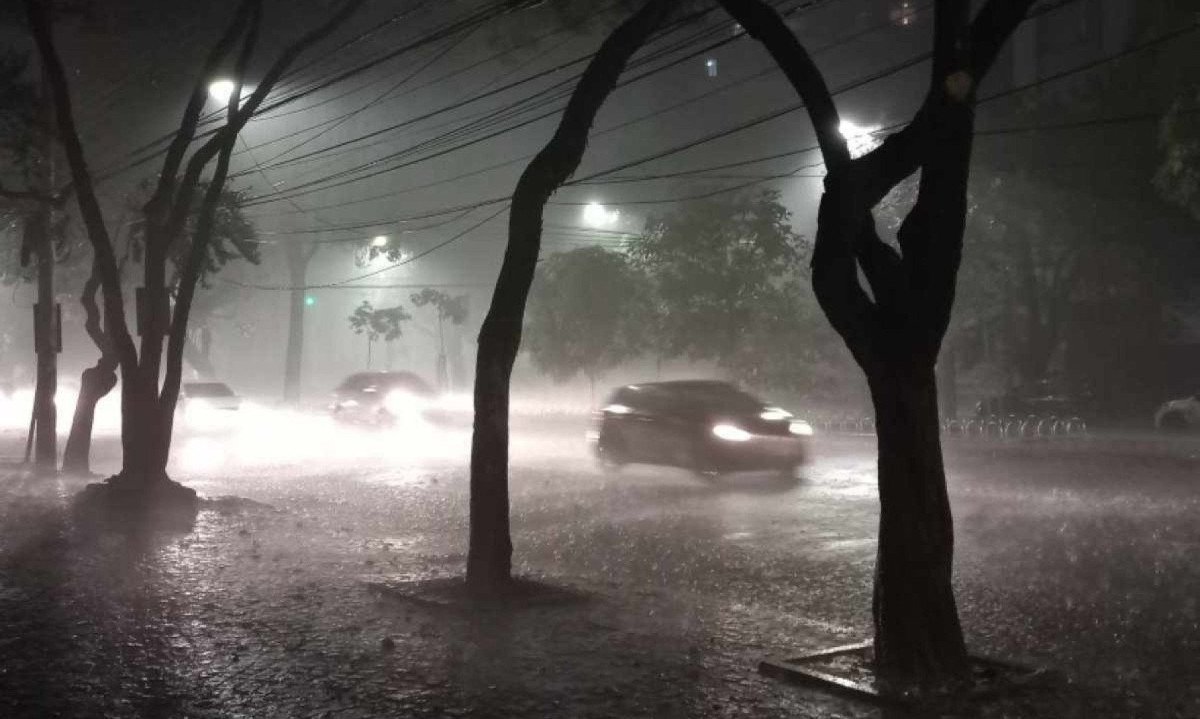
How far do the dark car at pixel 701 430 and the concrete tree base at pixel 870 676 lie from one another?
10462mm

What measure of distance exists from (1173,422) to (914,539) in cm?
2633

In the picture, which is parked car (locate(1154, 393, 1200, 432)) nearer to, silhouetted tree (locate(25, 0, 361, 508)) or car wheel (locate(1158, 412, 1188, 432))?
car wheel (locate(1158, 412, 1188, 432))

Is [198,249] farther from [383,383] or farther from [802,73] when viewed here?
[383,383]

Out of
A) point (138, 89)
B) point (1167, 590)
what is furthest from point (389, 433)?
point (1167, 590)

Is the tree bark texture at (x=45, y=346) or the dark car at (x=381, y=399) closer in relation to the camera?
the tree bark texture at (x=45, y=346)

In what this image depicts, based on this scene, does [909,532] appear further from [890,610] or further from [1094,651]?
[1094,651]

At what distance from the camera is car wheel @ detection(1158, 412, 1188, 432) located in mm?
29047

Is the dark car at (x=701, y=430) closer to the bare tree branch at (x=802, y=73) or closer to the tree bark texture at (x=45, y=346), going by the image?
the tree bark texture at (x=45, y=346)

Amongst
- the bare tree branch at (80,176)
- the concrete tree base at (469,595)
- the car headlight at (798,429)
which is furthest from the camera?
the car headlight at (798,429)

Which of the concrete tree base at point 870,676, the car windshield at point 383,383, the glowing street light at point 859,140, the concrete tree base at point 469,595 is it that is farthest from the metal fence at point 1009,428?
the concrete tree base at point 870,676

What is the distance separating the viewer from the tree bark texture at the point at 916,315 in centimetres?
650

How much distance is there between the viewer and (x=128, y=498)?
15297 mm

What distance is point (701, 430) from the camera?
703 inches

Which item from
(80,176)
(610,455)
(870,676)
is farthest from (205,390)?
(870,676)
